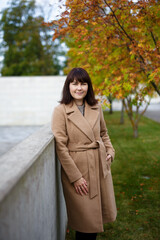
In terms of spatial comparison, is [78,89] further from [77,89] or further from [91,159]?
[91,159]

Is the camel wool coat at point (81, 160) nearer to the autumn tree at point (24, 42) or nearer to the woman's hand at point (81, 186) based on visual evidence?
the woman's hand at point (81, 186)

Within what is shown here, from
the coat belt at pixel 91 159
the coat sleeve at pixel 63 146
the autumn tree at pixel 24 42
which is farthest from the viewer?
the autumn tree at pixel 24 42

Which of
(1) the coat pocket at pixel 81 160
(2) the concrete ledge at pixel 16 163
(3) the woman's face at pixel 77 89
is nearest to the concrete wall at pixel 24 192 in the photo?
(2) the concrete ledge at pixel 16 163

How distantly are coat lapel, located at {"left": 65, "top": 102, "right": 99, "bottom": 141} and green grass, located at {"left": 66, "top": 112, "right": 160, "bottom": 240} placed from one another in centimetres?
161

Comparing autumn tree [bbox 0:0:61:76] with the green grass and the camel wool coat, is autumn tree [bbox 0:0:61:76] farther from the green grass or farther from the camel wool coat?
the camel wool coat

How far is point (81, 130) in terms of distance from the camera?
7.40 feet

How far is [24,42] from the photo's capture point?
31.4 m

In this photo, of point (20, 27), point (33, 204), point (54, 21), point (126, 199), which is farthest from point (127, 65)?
point (20, 27)

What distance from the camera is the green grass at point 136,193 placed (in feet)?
10.7

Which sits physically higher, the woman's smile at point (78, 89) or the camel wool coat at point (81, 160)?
the woman's smile at point (78, 89)

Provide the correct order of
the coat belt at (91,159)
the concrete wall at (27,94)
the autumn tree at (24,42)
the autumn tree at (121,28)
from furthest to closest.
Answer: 1. the autumn tree at (24,42)
2. the concrete wall at (27,94)
3. the autumn tree at (121,28)
4. the coat belt at (91,159)

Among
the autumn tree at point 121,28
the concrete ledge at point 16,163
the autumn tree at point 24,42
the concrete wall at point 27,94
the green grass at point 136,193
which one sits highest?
the autumn tree at point 24,42

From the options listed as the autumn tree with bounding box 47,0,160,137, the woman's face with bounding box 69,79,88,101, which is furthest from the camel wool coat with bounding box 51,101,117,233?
the autumn tree with bounding box 47,0,160,137

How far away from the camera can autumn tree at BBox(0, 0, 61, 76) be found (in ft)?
100.0
